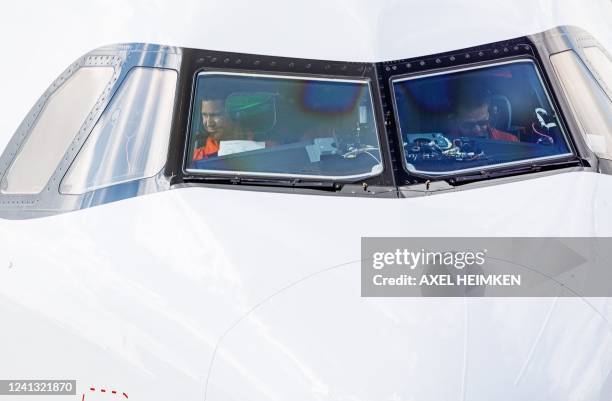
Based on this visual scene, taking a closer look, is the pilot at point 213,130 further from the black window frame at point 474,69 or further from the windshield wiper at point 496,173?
the windshield wiper at point 496,173

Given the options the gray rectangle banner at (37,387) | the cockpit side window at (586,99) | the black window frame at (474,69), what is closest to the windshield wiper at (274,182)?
the black window frame at (474,69)

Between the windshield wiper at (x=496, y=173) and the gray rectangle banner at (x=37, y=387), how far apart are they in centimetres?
261

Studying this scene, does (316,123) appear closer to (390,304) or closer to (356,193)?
(356,193)

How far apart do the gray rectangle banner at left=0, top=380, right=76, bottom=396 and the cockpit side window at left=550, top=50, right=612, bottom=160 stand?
3.85 meters

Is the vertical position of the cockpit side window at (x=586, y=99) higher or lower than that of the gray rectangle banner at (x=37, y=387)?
higher

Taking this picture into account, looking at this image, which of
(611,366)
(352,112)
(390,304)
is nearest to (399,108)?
(352,112)

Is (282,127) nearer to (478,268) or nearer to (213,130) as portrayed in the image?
(213,130)

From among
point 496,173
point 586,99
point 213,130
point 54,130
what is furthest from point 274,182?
point 586,99

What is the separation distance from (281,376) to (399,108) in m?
2.28

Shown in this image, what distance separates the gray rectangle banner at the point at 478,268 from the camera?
712 centimetres

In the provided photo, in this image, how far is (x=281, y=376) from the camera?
22.3 ft

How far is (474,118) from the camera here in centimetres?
828

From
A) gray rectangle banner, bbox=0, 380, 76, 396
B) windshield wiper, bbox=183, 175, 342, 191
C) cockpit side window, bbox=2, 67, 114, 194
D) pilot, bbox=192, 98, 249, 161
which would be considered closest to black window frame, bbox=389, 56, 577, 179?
windshield wiper, bbox=183, 175, 342, 191

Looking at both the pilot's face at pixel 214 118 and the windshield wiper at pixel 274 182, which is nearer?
the windshield wiper at pixel 274 182
